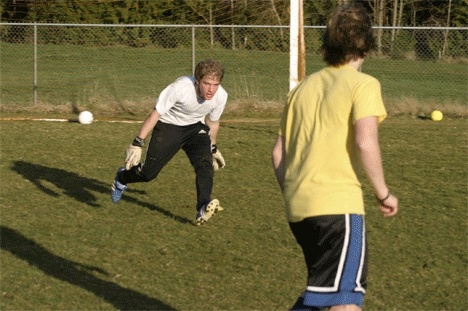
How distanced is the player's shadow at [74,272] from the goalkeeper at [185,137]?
3.81ft

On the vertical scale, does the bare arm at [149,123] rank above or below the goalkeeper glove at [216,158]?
above

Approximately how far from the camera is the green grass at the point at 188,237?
21.5 ft

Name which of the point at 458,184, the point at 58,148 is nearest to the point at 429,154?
the point at 458,184

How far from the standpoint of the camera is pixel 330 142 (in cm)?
427

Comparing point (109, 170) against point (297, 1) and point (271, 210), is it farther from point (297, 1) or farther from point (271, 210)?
point (297, 1)

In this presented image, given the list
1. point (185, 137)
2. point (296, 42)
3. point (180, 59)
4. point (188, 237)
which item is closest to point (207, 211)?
point (188, 237)

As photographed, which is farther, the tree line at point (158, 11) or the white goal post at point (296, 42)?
the tree line at point (158, 11)

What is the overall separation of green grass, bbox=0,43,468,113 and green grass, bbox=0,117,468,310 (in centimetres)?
1047

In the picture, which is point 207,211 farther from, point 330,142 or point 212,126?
point 330,142

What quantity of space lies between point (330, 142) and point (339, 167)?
0.39 ft

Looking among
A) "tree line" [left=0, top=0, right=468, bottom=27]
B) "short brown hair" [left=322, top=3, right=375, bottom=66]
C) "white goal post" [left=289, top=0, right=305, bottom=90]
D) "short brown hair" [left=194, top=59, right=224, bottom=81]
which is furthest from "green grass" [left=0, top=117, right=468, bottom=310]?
"tree line" [left=0, top=0, right=468, bottom=27]

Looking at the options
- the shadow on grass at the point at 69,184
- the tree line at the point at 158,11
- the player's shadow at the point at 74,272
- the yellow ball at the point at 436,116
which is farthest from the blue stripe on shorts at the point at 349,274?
the tree line at the point at 158,11

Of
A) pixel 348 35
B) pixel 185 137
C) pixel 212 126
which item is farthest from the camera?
pixel 212 126

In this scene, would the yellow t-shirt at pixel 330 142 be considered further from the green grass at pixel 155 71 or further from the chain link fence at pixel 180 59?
the green grass at pixel 155 71
